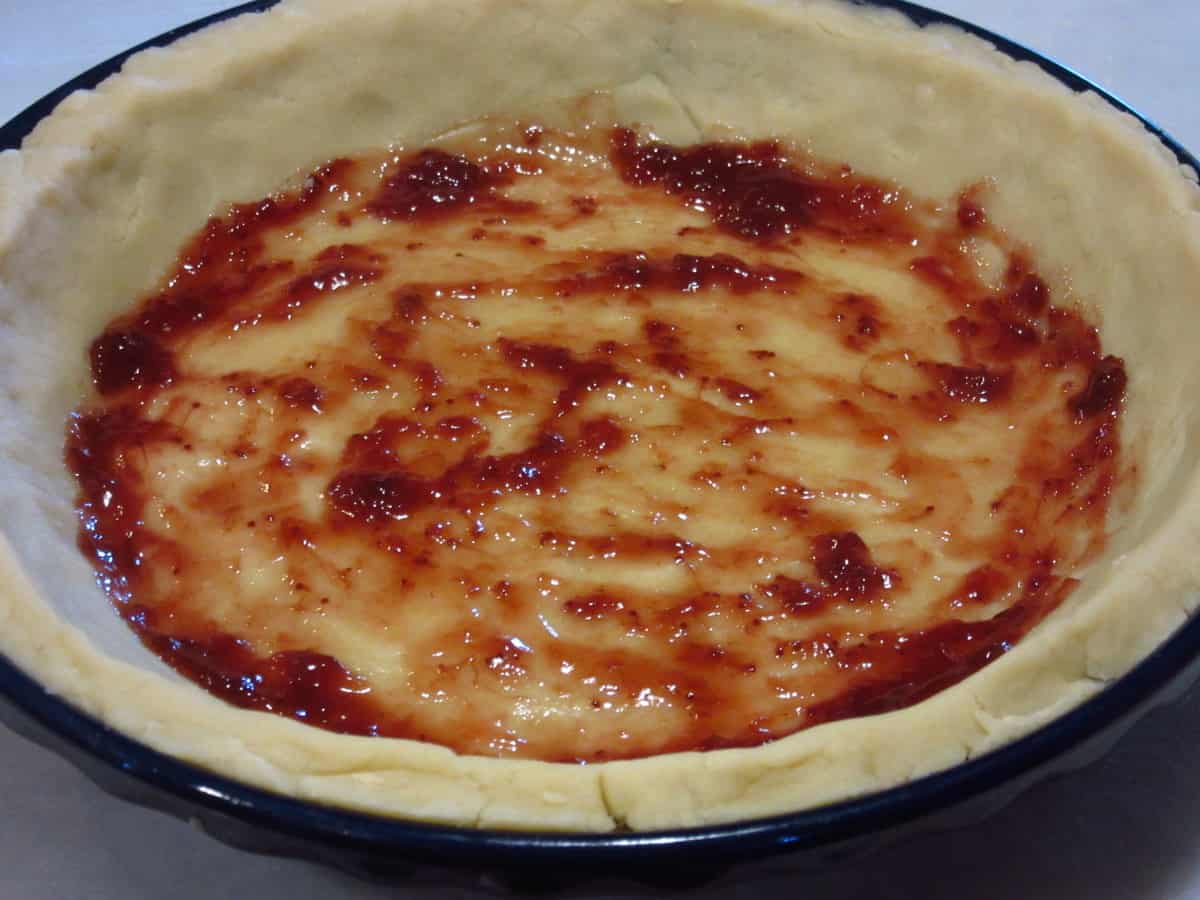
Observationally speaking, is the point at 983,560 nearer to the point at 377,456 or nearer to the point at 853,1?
the point at 377,456

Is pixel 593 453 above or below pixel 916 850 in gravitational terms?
above

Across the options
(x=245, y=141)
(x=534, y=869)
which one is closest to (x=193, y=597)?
(x=534, y=869)

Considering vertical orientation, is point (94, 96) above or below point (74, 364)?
above

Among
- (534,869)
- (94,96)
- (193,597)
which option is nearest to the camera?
(534,869)

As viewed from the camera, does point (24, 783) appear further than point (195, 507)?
No

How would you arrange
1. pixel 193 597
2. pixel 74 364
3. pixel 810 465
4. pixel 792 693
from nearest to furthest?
pixel 792 693
pixel 193 597
pixel 810 465
pixel 74 364

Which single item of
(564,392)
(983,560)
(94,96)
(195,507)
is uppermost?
(94,96)

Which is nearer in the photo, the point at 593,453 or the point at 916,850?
the point at 916,850
